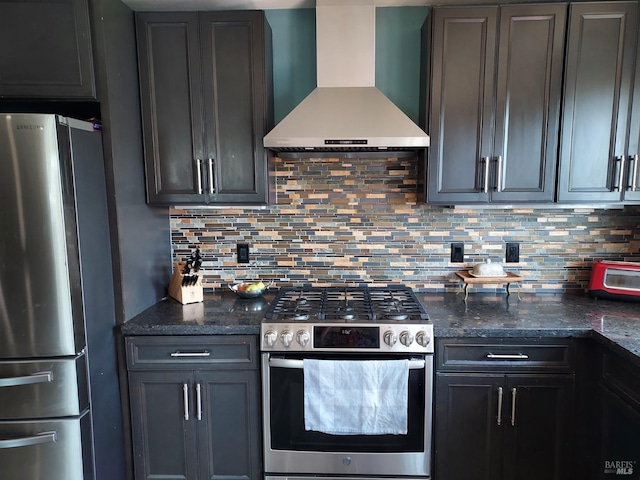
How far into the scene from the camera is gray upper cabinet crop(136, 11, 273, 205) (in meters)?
1.94

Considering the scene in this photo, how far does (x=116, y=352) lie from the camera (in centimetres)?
181

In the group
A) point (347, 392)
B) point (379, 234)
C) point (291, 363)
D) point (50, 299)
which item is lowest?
point (347, 392)

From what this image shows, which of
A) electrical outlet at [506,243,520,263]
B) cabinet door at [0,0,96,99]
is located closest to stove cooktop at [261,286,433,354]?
electrical outlet at [506,243,520,263]

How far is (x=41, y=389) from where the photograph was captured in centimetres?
157

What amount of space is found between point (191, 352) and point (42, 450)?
0.67m

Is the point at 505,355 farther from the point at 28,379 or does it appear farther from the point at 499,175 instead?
the point at 28,379

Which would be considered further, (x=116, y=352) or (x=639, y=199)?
(x=639, y=199)

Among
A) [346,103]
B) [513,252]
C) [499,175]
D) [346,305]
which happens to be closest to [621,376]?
[513,252]

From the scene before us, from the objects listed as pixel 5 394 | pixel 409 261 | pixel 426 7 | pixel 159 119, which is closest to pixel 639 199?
pixel 409 261

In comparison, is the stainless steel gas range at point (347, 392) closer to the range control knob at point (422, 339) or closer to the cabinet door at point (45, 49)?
the range control knob at point (422, 339)

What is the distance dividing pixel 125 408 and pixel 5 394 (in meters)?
0.47

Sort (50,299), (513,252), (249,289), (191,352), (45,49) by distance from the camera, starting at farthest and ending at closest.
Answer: (513,252) < (249,289) < (191,352) < (45,49) < (50,299)

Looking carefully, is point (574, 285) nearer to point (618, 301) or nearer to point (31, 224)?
point (618, 301)

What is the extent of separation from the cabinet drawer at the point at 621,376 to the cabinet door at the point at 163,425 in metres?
1.79
